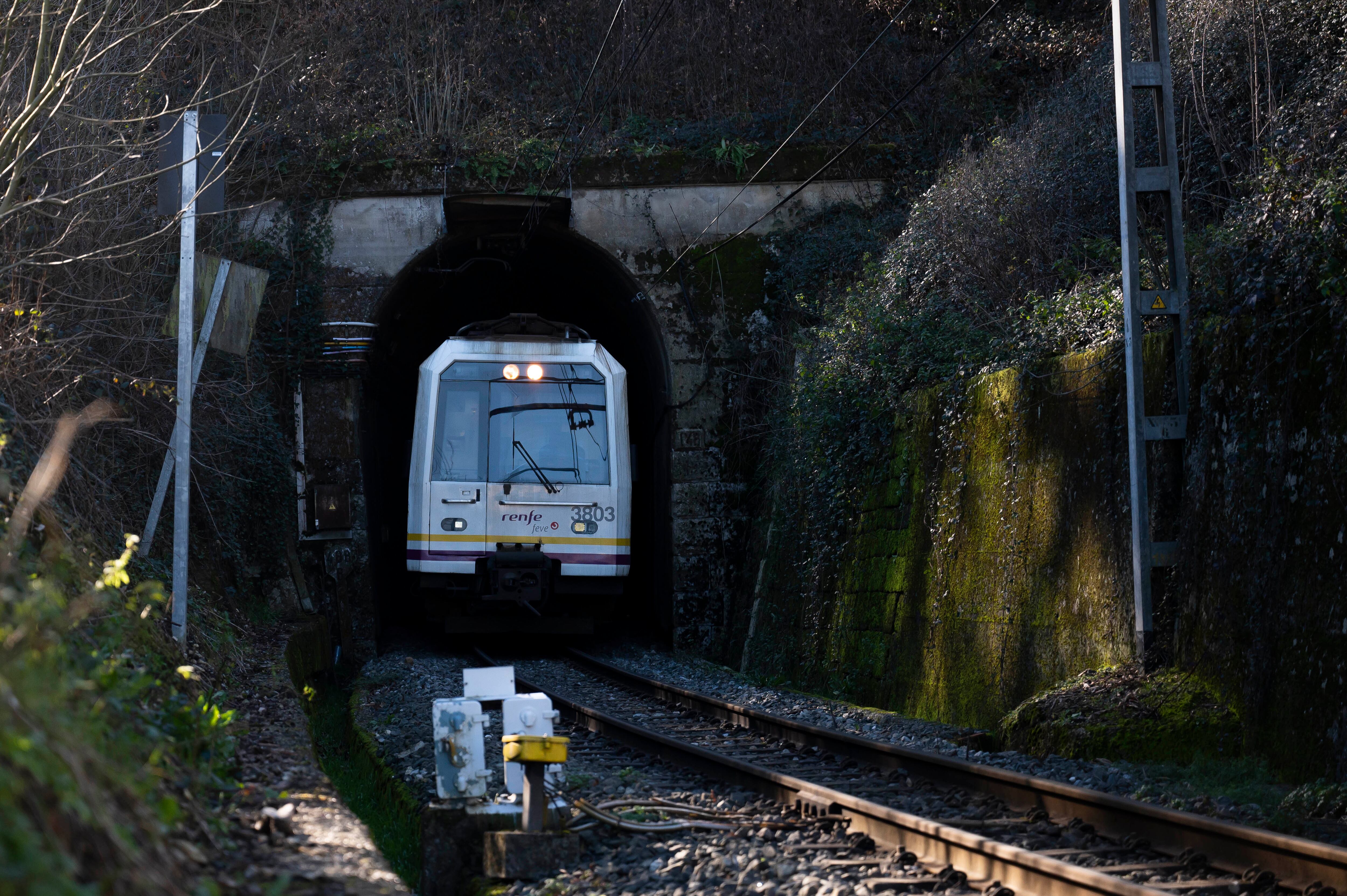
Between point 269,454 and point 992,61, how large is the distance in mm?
10410

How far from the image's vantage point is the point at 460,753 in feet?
16.0

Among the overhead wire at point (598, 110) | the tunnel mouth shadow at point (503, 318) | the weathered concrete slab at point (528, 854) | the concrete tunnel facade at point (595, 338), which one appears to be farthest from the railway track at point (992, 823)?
the overhead wire at point (598, 110)

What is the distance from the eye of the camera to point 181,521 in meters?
6.35

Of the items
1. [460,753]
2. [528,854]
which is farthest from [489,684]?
[528,854]

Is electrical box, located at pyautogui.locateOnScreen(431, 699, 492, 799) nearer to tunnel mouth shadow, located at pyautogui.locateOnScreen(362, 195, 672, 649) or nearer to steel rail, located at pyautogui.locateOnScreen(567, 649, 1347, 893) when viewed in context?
steel rail, located at pyautogui.locateOnScreen(567, 649, 1347, 893)

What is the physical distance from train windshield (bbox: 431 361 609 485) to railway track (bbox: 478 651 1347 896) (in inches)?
184

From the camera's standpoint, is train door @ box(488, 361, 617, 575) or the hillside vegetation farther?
train door @ box(488, 361, 617, 575)

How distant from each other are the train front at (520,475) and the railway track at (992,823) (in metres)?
4.31

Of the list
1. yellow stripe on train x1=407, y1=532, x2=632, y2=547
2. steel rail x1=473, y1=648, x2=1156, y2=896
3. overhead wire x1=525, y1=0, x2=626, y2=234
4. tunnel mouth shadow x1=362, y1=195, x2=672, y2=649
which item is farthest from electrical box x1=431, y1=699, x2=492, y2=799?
overhead wire x1=525, y1=0, x2=626, y2=234

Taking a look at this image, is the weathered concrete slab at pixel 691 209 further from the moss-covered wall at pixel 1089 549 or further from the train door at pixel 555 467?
the moss-covered wall at pixel 1089 549

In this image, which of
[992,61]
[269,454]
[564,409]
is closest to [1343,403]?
[564,409]

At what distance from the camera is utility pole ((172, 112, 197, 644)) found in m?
6.36

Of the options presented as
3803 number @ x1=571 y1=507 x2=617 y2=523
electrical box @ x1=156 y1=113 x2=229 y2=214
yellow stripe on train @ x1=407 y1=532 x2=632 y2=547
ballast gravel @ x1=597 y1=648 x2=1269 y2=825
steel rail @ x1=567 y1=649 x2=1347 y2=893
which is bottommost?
ballast gravel @ x1=597 y1=648 x2=1269 y2=825

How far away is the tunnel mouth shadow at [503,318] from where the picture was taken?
14.6 m
